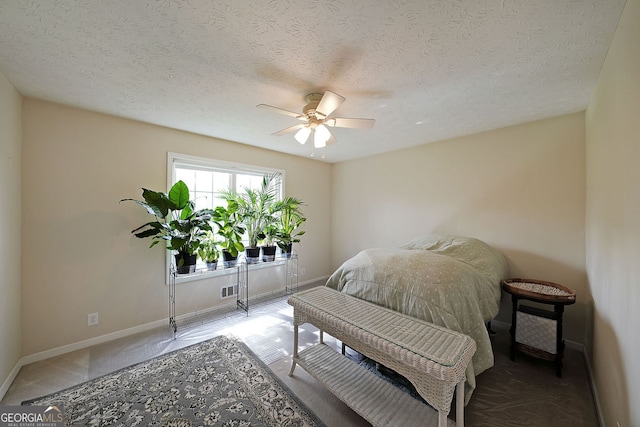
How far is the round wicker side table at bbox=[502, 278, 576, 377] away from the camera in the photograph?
76.7 inches

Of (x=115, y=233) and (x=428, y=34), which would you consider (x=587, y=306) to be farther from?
(x=115, y=233)

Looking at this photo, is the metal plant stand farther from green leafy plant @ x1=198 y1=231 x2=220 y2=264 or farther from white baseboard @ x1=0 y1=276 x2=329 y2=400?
green leafy plant @ x1=198 y1=231 x2=220 y2=264

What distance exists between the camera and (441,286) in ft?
5.69

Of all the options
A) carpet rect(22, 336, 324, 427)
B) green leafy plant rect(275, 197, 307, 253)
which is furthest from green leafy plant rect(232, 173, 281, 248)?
carpet rect(22, 336, 324, 427)

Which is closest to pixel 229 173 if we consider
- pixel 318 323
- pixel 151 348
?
pixel 151 348

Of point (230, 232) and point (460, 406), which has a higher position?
point (230, 232)

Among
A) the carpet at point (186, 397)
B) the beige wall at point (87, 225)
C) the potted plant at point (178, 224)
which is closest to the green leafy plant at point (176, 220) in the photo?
the potted plant at point (178, 224)

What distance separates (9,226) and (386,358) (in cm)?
306

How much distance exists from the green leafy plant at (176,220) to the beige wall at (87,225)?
0.26 meters

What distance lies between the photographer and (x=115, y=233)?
2.49 meters

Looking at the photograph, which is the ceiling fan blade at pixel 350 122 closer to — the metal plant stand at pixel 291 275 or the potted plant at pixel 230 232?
the potted plant at pixel 230 232

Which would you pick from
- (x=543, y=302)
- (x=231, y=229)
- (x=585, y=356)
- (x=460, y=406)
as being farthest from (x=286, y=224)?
(x=585, y=356)

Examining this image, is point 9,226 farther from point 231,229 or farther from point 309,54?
point 309,54

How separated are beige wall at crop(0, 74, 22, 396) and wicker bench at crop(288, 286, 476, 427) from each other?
2.22 metres
